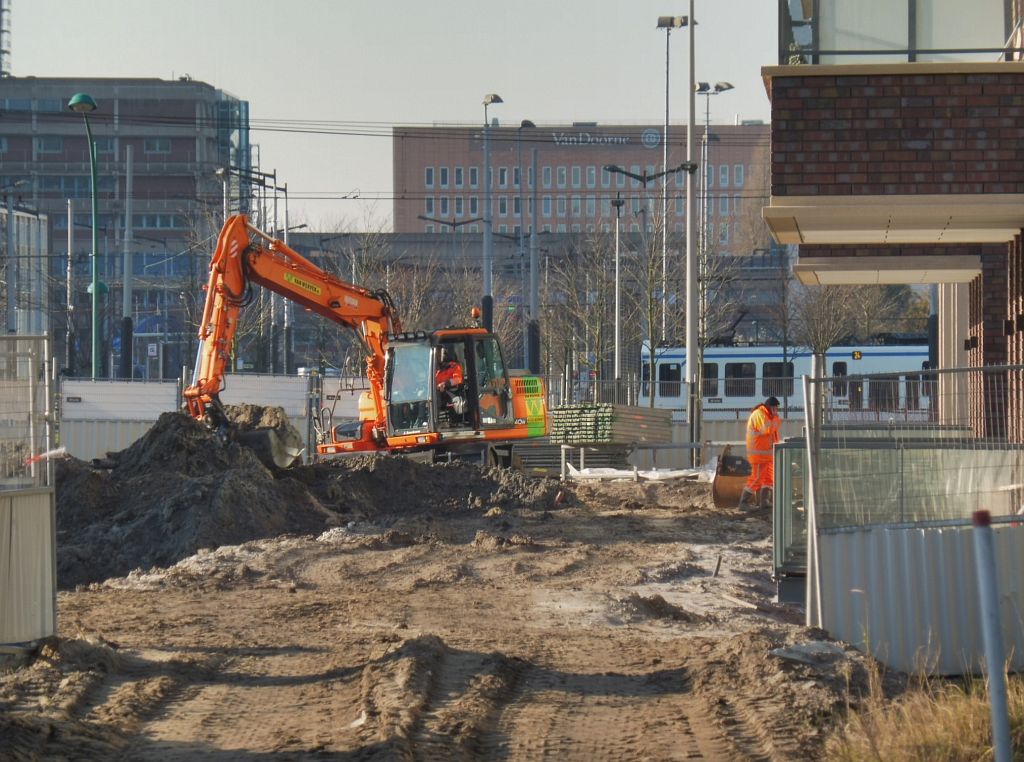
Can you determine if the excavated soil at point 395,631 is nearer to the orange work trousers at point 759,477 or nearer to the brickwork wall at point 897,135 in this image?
the orange work trousers at point 759,477

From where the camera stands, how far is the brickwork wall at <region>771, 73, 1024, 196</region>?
13586 mm

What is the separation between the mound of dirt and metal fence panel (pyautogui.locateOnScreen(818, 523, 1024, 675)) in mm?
10048

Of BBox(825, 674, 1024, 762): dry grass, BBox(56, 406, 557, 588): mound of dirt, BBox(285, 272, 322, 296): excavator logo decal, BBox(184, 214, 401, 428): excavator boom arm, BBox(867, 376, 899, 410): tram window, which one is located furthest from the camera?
BBox(285, 272, 322, 296): excavator logo decal

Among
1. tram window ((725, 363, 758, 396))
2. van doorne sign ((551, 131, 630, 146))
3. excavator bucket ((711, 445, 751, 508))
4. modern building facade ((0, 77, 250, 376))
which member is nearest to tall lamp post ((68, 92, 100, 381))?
excavator bucket ((711, 445, 751, 508))

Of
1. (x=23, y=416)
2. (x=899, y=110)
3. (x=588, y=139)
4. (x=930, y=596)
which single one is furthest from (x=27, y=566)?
(x=588, y=139)

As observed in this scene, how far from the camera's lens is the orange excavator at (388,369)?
23750mm

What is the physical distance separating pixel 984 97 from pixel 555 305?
4638cm

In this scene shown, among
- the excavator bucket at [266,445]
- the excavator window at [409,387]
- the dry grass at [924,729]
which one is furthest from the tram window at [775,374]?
the dry grass at [924,729]

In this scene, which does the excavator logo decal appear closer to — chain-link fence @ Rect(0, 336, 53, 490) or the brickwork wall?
the brickwork wall

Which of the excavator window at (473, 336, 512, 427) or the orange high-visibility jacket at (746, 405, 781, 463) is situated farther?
the excavator window at (473, 336, 512, 427)

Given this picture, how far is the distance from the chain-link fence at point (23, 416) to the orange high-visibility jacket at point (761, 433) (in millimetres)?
12534

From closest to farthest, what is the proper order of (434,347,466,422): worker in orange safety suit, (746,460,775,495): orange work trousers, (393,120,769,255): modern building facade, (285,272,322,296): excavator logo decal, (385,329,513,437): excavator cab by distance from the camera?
(746,460,775,495): orange work trousers < (285,272,322,296): excavator logo decal < (385,329,513,437): excavator cab < (434,347,466,422): worker in orange safety suit < (393,120,769,255): modern building facade

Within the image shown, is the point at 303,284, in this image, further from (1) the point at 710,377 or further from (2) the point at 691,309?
(1) the point at 710,377

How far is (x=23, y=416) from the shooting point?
10.3 metres
